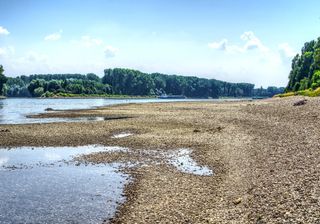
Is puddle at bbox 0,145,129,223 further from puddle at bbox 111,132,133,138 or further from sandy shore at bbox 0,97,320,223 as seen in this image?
puddle at bbox 111,132,133,138

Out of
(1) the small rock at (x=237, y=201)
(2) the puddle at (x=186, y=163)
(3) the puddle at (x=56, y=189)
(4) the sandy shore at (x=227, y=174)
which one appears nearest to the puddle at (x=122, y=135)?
(4) the sandy shore at (x=227, y=174)

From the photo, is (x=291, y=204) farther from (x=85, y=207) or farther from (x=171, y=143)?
(x=171, y=143)

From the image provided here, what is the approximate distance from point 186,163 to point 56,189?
983 centimetres

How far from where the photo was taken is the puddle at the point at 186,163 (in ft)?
77.4

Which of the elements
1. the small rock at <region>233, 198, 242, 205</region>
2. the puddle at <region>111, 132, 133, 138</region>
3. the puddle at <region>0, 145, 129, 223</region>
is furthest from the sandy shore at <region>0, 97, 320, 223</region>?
the puddle at <region>0, 145, 129, 223</region>

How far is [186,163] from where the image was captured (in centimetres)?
2619

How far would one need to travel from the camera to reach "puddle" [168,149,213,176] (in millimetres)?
23580

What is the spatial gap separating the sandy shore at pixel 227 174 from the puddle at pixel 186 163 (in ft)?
2.10

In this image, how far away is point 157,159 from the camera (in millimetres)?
27562

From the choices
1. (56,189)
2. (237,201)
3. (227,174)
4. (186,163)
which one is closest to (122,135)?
(186,163)

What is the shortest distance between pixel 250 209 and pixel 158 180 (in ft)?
25.0

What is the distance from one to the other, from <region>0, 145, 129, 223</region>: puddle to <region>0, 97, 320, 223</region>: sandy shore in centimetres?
123

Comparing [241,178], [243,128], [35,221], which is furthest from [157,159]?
[243,128]

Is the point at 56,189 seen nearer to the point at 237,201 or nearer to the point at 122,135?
the point at 237,201
